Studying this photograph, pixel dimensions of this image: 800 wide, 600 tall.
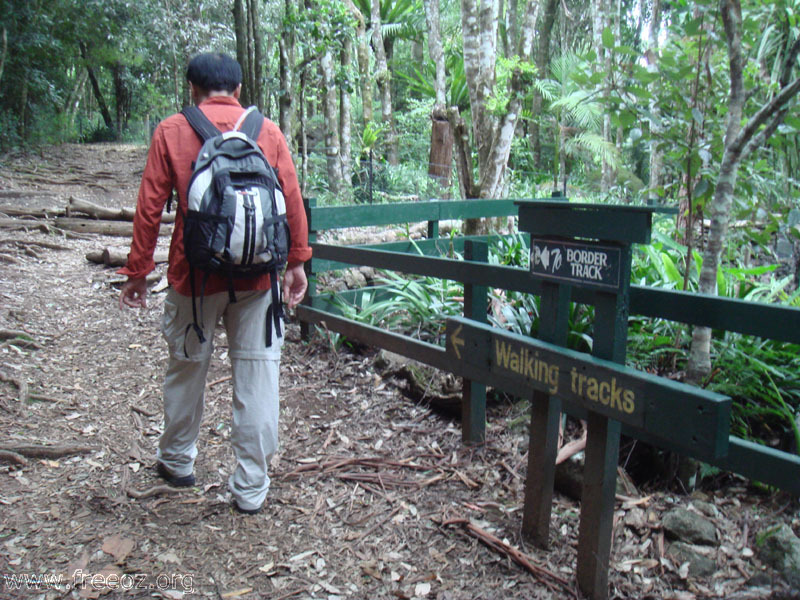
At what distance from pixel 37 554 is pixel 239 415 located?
103cm

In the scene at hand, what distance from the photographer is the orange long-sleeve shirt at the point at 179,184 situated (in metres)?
3.08

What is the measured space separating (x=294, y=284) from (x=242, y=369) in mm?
550

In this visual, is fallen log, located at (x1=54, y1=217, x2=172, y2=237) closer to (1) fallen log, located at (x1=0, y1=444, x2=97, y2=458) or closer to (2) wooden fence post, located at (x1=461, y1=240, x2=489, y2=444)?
(1) fallen log, located at (x1=0, y1=444, x2=97, y2=458)

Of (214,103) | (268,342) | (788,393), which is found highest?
(214,103)

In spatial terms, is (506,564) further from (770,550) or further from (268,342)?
(268,342)

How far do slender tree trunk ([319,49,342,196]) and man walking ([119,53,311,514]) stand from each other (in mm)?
8449

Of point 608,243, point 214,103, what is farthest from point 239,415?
point 608,243

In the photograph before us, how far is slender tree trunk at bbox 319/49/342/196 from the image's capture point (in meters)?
11.3

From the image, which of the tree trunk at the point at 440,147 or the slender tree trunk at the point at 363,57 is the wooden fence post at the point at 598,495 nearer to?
the slender tree trunk at the point at 363,57

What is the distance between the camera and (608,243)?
8.57 ft

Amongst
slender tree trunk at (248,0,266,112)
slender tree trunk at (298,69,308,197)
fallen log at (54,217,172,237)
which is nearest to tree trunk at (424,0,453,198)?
slender tree trunk at (298,69,308,197)

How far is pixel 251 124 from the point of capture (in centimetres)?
321

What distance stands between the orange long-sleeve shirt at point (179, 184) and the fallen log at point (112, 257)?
5.29 meters

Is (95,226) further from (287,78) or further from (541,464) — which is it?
(541,464)
